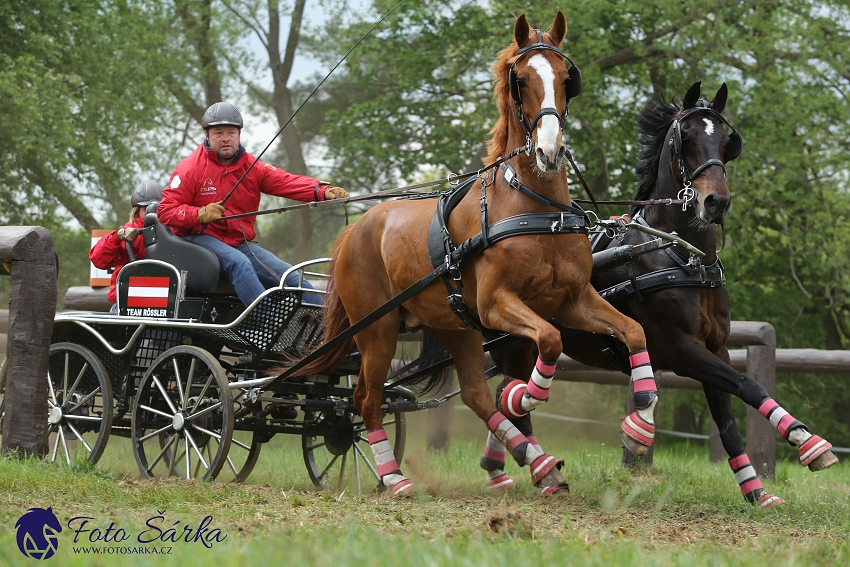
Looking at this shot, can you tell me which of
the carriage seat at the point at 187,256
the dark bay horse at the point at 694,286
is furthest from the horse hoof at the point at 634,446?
the carriage seat at the point at 187,256

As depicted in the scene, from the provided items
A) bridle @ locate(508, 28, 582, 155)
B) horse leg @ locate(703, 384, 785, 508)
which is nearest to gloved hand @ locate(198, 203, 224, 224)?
bridle @ locate(508, 28, 582, 155)

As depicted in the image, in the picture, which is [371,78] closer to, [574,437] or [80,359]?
[574,437]

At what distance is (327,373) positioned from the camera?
5.94 m

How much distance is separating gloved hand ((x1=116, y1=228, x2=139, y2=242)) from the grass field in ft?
5.45

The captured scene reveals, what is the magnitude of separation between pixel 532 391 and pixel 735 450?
4.79ft

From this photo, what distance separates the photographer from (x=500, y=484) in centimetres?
570

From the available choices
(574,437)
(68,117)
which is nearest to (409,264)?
(574,437)

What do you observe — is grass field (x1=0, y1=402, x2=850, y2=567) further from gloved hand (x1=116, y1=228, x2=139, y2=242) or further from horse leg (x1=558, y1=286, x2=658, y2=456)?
gloved hand (x1=116, y1=228, x2=139, y2=242)

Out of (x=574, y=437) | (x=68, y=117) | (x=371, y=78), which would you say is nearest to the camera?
(x=574, y=437)

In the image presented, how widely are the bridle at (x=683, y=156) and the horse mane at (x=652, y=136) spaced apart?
20cm

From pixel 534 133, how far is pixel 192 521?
2.24 m

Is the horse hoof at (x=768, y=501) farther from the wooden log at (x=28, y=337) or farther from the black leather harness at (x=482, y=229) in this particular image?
the wooden log at (x=28, y=337)

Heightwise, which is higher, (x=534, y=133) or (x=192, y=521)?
(x=534, y=133)

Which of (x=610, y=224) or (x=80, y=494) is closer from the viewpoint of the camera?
(x=80, y=494)
